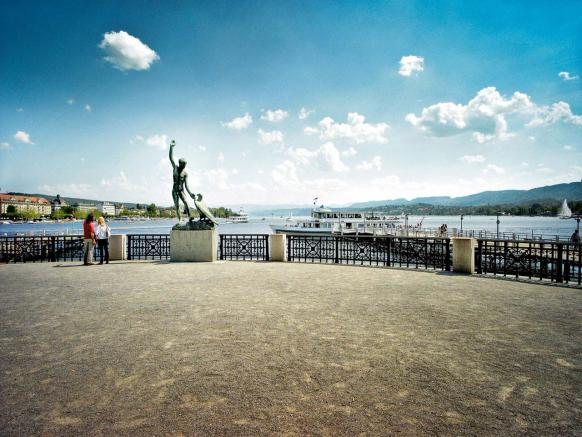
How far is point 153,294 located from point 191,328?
2.78 meters

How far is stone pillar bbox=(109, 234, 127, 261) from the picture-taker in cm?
1339

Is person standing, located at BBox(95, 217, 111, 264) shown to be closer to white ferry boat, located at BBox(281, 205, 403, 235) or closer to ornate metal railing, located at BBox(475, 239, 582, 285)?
ornate metal railing, located at BBox(475, 239, 582, 285)

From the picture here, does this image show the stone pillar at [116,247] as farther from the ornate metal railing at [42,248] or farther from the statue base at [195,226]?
the statue base at [195,226]

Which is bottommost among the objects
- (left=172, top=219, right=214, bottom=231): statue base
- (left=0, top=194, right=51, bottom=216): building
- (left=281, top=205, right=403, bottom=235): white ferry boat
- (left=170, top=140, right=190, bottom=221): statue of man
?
(left=281, top=205, right=403, bottom=235): white ferry boat

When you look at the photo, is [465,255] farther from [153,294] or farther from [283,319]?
[153,294]

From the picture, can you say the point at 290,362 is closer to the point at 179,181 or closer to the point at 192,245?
the point at 192,245

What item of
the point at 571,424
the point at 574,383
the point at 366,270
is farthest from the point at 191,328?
the point at 366,270

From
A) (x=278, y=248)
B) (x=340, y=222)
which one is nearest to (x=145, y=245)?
(x=278, y=248)

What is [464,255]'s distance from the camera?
1007 cm

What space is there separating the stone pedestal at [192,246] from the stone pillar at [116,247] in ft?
8.10

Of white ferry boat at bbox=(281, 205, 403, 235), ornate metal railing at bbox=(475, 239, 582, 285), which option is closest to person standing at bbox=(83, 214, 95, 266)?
ornate metal railing at bbox=(475, 239, 582, 285)

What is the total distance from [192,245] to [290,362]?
1007 centimetres

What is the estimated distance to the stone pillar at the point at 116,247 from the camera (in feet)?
43.9

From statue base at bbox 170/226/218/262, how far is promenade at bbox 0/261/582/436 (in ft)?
18.1
